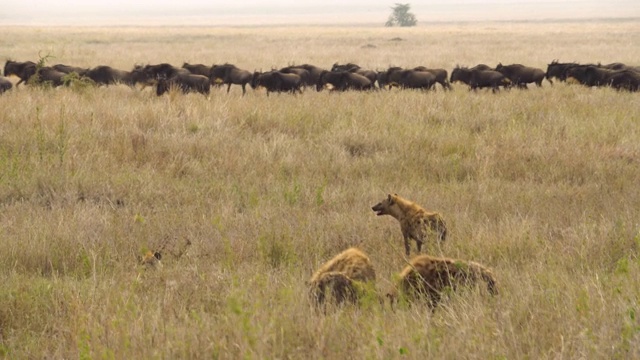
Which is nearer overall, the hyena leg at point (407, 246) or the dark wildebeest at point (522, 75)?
the hyena leg at point (407, 246)

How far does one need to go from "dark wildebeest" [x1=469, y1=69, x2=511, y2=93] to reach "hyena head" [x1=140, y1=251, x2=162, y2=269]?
49.1 ft

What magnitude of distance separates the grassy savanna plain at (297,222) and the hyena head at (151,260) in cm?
Answer: 10

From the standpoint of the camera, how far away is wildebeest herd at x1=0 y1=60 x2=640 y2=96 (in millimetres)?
18547

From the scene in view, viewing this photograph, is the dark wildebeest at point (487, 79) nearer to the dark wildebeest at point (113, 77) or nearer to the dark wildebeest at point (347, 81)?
the dark wildebeest at point (347, 81)

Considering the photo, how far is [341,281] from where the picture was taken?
16.4 feet

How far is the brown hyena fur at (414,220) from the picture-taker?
256 inches

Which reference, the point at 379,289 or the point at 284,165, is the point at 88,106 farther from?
the point at 379,289

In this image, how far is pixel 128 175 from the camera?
875 cm

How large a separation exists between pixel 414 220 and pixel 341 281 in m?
1.77

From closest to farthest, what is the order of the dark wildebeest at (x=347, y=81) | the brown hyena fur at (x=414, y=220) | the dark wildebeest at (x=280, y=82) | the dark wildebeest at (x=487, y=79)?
the brown hyena fur at (x=414, y=220) < the dark wildebeest at (x=280, y=82) < the dark wildebeest at (x=347, y=81) < the dark wildebeest at (x=487, y=79)

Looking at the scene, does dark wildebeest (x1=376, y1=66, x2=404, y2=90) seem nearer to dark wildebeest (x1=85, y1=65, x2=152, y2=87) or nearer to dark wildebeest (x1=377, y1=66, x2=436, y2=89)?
dark wildebeest (x1=377, y1=66, x2=436, y2=89)

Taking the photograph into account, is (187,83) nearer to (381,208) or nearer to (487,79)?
(487,79)

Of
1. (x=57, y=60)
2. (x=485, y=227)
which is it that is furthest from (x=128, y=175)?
(x=57, y=60)

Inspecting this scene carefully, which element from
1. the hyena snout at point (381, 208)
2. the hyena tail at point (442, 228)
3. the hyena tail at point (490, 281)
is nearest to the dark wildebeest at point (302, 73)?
the hyena snout at point (381, 208)
